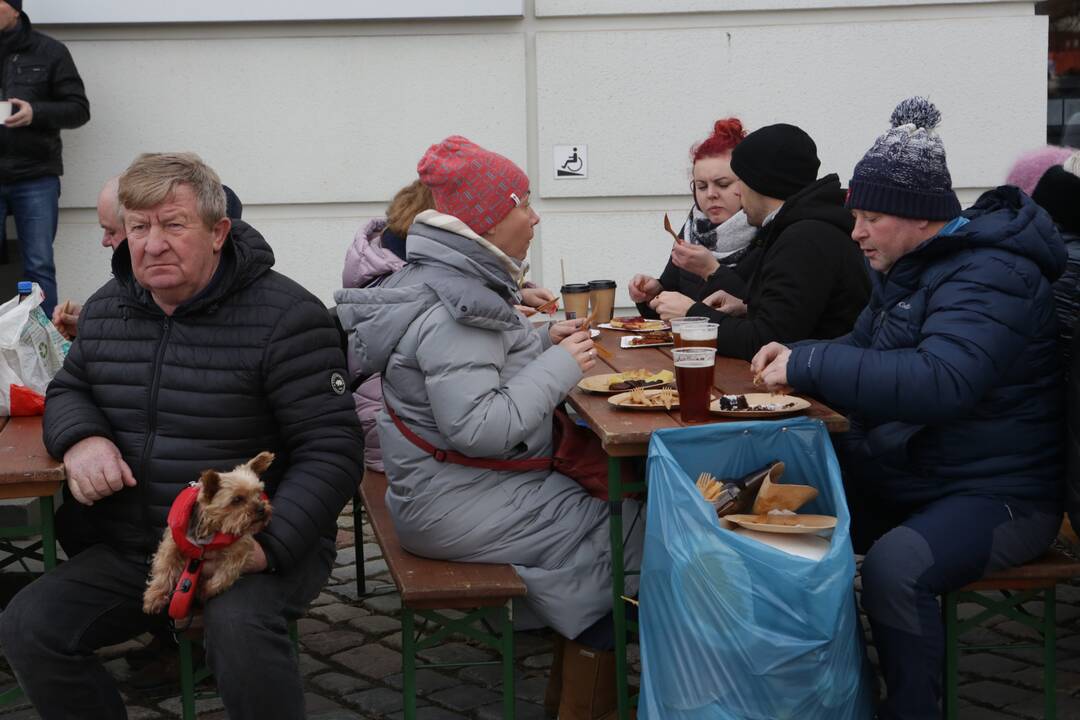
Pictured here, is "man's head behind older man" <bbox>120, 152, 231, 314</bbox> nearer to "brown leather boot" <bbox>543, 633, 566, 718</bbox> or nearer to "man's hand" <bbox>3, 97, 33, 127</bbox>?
"brown leather boot" <bbox>543, 633, 566, 718</bbox>

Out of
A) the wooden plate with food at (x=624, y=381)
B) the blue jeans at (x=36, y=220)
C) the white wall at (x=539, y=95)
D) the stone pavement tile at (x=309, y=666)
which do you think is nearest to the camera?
the wooden plate with food at (x=624, y=381)

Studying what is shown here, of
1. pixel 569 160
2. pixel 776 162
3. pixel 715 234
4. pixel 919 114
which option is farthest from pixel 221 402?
pixel 569 160

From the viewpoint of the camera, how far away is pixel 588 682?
139 inches

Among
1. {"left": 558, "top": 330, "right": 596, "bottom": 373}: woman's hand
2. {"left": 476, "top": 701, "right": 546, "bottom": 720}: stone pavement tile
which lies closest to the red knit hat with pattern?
{"left": 558, "top": 330, "right": 596, "bottom": 373}: woman's hand

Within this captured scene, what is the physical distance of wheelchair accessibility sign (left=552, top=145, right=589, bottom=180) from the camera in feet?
22.7

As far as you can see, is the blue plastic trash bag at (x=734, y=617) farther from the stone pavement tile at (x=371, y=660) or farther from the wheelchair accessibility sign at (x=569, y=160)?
the wheelchair accessibility sign at (x=569, y=160)

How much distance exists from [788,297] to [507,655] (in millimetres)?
1385

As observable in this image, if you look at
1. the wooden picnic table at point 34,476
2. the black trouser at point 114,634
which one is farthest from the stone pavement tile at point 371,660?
the wooden picnic table at point 34,476

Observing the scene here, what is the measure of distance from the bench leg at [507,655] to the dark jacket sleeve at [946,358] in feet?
3.13

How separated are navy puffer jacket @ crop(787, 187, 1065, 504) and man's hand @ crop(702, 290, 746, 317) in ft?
2.70

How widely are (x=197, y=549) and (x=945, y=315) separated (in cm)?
183

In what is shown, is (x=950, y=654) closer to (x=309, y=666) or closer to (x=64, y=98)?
(x=309, y=666)

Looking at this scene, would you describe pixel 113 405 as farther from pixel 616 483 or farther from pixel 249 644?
pixel 616 483

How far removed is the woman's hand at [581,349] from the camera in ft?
11.3
